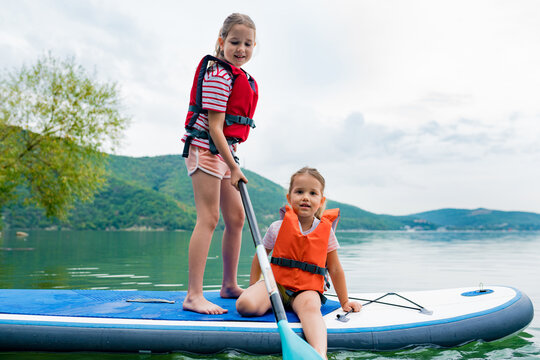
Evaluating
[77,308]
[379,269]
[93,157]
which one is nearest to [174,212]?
[93,157]

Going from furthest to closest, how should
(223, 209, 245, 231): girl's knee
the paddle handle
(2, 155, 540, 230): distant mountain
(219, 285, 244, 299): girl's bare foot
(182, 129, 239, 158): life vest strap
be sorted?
(2, 155, 540, 230): distant mountain, (219, 285, 244, 299): girl's bare foot, (223, 209, 245, 231): girl's knee, (182, 129, 239, 158): life vest strap, the paddle handle

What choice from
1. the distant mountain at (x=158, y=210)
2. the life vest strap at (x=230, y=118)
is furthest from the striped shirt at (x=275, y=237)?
the distant mountain at (x=158, y=210)

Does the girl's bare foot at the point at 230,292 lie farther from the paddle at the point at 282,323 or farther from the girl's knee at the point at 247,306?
the paddle at the point at 282,323

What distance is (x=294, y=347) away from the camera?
8.30ft

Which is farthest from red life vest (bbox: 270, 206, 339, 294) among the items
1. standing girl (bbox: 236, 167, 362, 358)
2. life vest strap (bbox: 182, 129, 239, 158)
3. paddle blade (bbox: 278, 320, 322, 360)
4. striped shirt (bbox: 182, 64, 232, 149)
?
striped shirt (bbox: 182, 64, 232, 149)

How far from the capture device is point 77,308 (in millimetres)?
3338

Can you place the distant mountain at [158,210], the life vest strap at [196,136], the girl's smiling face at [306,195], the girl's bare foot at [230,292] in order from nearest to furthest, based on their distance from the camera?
the girl's smiling face at [306,195]
the life vest strap at [196,136]
the girl's bare foot at [230,292]
the distant mountain at [158,210]

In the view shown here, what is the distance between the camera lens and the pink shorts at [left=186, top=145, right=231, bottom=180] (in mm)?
3386

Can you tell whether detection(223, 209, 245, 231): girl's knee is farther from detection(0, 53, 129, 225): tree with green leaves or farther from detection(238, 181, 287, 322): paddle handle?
detection(0, 53, 129, 225): tree with green leaves

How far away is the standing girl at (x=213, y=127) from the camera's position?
332 centimetres

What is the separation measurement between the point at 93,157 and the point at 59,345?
14952 millimetres

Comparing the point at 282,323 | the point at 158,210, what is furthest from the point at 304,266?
the point at 158,210

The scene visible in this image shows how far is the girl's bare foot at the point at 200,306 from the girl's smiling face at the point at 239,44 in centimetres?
190

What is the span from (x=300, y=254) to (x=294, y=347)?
0.82 meters
